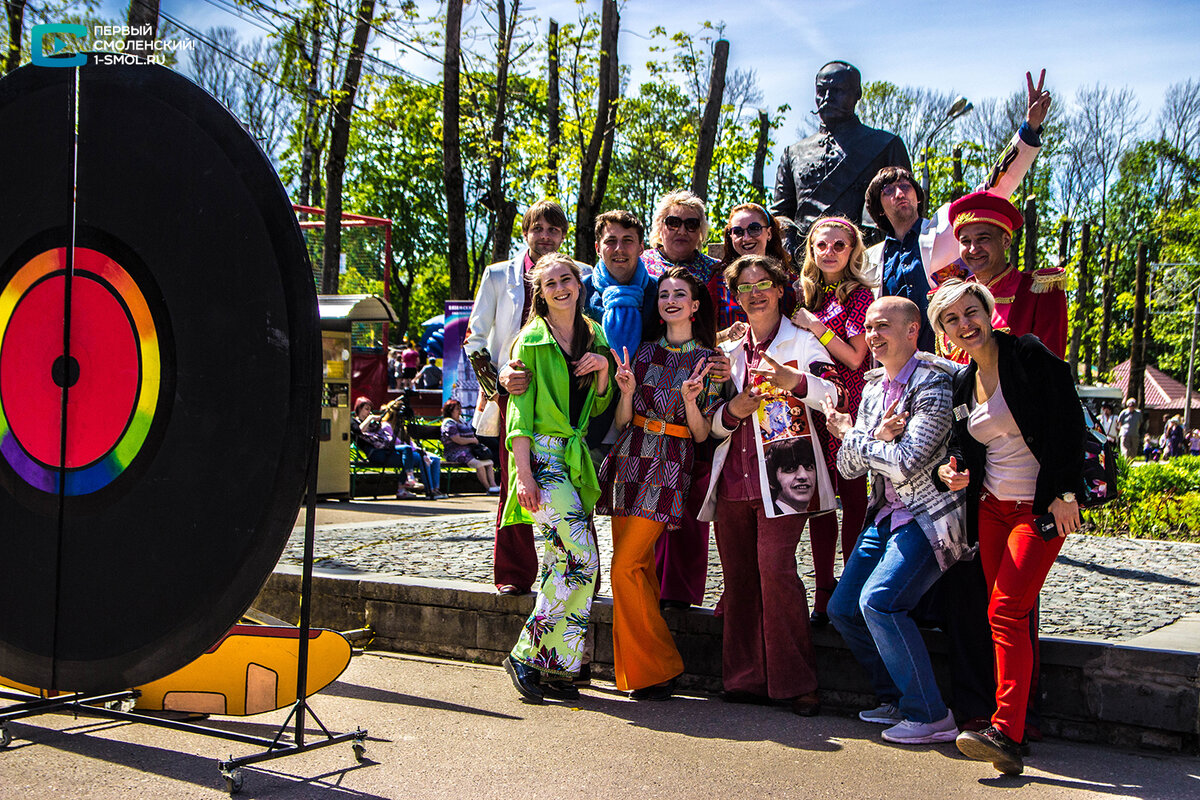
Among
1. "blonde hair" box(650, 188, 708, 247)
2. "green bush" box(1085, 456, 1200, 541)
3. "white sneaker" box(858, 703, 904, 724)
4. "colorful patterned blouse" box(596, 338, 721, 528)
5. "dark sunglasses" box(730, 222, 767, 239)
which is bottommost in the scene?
"white sneaker" box(858, 703, 904, 724)

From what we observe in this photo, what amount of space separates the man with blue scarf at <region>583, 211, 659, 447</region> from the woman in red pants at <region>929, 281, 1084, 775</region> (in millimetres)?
1489

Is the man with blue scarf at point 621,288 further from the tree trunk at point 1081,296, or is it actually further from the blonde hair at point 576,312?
the tree trunk at point 1081,296

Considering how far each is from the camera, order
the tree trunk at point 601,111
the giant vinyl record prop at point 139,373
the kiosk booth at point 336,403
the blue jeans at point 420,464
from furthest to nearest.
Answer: the tree trunk at point 601,111 < the blue jeans at point 420,464 < the kiosk booth at point 336,403 < the giant vinyl record prop at point 139,373

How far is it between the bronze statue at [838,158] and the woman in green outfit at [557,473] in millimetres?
2289

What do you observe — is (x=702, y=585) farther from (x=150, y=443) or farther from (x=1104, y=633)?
(x=150, y=443)

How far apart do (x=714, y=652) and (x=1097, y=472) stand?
200 cm

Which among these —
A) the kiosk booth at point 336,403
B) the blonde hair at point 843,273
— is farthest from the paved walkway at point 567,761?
the kiosk booth at point 336,403

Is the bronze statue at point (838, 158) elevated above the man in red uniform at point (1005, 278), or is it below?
above

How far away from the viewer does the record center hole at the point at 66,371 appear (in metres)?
3.53

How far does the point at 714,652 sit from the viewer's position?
16.6 ft

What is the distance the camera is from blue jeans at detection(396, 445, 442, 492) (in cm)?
1520

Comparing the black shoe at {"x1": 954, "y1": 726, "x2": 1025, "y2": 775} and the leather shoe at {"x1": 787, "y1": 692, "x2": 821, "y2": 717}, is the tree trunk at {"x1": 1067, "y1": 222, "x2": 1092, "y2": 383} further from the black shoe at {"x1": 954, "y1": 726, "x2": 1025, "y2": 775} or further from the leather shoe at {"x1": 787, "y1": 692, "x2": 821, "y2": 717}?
the black shoe at {"x1": 954, "y1": 726, "x2": 1025, "y2": 775}

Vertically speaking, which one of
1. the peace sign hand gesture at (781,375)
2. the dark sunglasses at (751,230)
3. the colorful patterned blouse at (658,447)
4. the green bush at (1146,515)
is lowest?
the green bush at (1146,515)

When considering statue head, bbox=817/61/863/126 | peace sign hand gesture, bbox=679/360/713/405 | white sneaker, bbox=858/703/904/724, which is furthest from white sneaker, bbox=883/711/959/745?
statue head, bbox=817/61/863/126
